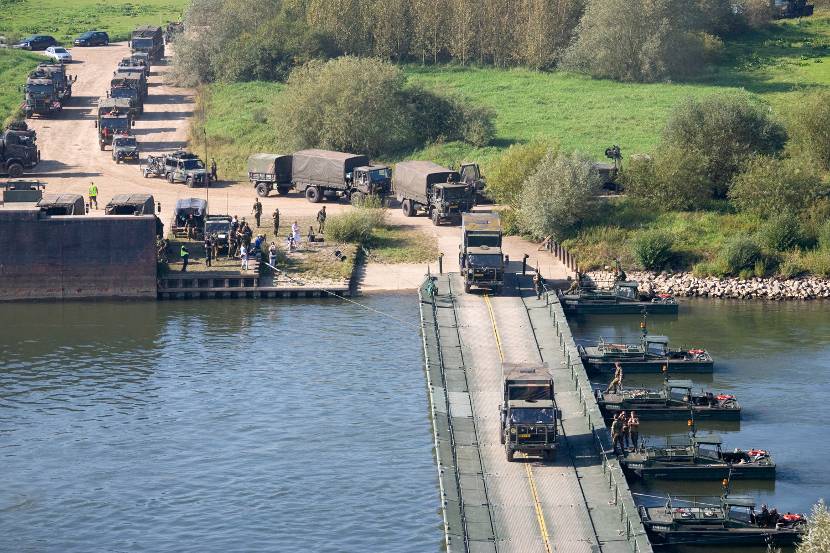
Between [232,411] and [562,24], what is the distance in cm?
7017

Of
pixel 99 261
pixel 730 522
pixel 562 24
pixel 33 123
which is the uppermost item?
pixel 562 24

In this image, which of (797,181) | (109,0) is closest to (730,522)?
(797,181)

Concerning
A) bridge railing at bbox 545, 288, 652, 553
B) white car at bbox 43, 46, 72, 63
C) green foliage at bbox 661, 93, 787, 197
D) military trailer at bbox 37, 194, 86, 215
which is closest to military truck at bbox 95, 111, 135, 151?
military trailer at bbox 37, 194, 86, 215

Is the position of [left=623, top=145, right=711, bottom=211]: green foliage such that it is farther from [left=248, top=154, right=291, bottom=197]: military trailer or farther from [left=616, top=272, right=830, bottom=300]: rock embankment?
[left=248, top=154, right=291, bottom=197]: military trailer

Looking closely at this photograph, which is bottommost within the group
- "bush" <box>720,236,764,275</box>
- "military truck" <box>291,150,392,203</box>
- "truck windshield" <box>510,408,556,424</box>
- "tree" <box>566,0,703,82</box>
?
"truck windshield" <box>510,408,556,424</box>

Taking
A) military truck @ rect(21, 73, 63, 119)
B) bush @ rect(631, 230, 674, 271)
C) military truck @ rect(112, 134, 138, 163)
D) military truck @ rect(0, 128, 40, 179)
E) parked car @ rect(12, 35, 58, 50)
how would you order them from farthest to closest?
parked car @ rect(12, 35, 58, 50) → military truck @ rect(21, 73, 63, 119) → military truck @ rect(112, 134, 138, 163) → military truck @ rect(0, 128, 40, 179) → bush @ rect(631, 230, 674, 271)

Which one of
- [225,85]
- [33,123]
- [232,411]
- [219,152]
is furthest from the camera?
[225,85]

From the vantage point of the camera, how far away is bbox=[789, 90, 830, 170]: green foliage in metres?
84.9

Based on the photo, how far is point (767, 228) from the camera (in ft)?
252

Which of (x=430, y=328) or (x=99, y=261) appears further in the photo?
(x=99, y=261)

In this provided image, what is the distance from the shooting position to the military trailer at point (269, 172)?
89188 millimetres

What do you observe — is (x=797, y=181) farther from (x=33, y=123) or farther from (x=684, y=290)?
(x=33, y=123)

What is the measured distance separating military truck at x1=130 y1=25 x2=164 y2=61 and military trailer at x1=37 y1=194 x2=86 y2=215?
5247 cm

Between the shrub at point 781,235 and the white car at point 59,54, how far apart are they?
241ft
